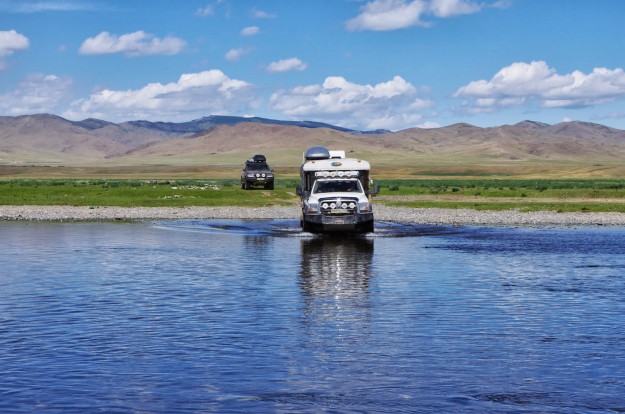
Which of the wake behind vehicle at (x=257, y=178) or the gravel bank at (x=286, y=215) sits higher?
the wake behind vehicle at (x=257, y=178)

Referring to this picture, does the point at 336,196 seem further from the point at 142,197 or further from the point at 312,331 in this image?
the point at 142,197

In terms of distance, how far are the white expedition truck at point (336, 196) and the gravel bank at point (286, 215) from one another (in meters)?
11.2

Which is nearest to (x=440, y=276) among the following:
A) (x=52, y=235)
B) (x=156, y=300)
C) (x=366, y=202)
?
(x=156, y=300)

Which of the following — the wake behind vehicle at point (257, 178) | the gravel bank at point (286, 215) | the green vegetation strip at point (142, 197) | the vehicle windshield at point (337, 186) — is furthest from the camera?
the wake behind vehicle at point (257, 178)

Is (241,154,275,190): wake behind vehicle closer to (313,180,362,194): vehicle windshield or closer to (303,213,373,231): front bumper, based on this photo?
(313,180,362,194): vehicle windshield

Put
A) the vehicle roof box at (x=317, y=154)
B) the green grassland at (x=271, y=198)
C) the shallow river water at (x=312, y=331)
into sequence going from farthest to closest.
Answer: the green grassland at (x=271, y=198)
the vehicle roof box at (x=317, y=154)
the shallow river water at (x=312, y=331)

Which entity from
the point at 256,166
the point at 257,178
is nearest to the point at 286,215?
the point at 257,178

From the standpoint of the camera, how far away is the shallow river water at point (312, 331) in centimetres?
1223

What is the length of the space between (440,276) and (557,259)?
6809 mm

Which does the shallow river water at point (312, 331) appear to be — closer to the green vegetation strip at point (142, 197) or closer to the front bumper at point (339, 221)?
the front bumper at point (339, 221)

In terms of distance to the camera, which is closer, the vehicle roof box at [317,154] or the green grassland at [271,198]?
the vehicle roof box at [317,154]

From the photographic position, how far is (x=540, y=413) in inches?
451

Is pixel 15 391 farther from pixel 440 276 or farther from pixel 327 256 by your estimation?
pixel 327 256

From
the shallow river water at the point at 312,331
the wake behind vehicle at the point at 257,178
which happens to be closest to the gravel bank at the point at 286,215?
the wake behind vehicle at the point at 257,178
